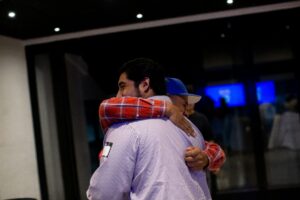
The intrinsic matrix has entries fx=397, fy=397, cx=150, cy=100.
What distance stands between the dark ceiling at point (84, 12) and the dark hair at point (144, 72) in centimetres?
303

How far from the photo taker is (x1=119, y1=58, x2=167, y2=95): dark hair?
1.27 m

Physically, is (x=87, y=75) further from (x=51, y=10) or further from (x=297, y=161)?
(x=297, y=161)

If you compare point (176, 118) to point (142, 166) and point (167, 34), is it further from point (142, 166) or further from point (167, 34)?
point (167, 34)

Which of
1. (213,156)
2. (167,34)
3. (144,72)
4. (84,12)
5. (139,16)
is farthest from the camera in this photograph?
(167,34)

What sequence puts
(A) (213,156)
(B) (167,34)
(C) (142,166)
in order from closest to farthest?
1. (C) (142,166)
2. (A) (213,156)
3. (B) (167,34)

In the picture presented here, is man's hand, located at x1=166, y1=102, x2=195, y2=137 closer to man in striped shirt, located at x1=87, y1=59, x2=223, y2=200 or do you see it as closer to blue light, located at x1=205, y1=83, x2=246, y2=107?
man in striped shirt, located at x1=87, y1=59, x2=223, y2=200

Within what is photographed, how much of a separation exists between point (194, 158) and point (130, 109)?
0.82 ft

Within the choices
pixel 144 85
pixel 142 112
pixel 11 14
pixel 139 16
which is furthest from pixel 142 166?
pixel 139 16

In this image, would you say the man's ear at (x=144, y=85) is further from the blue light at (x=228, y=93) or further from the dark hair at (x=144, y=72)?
the blue light at (x=228, y=93)

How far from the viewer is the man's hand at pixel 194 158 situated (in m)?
1.22

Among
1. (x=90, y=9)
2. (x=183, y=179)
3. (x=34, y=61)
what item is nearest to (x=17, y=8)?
(x=90, y=9)

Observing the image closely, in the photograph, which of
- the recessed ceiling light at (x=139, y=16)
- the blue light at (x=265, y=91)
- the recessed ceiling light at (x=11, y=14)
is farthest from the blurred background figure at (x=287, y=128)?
the recessed ceiling light at (x=11, y=14)

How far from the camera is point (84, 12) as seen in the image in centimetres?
456

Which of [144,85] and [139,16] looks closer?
[144,85]
